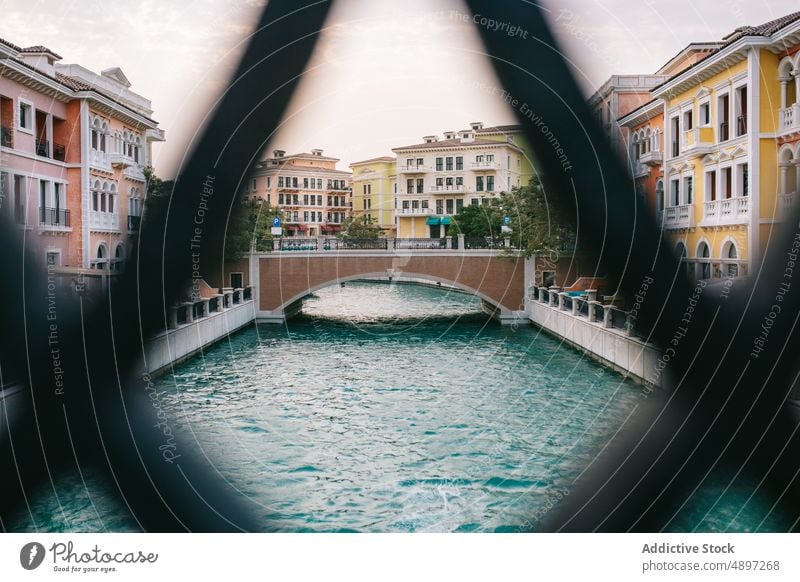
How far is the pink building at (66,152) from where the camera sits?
4.25m

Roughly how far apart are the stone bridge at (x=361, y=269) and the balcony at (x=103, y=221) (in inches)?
516

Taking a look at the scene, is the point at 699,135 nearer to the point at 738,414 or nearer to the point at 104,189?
the point at 738,414

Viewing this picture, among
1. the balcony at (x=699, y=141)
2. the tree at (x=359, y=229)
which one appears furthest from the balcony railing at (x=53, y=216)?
the tree at (x=359, y=229)

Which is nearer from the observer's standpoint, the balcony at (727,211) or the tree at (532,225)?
the balcony at (727,211)

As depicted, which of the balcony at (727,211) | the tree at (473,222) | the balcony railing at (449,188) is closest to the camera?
the balcony at (727,211)

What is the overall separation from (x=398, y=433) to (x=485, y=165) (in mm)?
18445

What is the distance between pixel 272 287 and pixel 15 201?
13.7 m

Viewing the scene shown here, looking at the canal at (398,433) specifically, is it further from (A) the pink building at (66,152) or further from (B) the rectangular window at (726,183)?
(B) the rectangular window at (726,183)

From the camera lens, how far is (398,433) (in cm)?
718

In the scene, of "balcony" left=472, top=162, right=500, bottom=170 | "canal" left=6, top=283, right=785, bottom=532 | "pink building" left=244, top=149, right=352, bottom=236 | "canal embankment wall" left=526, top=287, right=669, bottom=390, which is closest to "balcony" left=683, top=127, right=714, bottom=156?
"canal embankment wall" left=526, top=287, right=669, bottom=390

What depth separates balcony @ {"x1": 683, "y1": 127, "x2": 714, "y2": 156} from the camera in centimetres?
547

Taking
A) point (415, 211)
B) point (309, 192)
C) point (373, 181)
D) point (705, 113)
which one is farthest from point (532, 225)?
point (705, 113)
